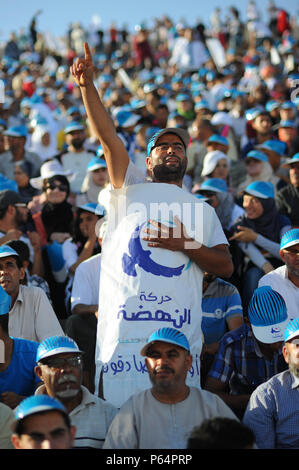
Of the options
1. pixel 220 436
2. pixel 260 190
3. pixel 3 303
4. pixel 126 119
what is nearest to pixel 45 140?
pixel 126 119

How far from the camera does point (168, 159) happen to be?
421 cm

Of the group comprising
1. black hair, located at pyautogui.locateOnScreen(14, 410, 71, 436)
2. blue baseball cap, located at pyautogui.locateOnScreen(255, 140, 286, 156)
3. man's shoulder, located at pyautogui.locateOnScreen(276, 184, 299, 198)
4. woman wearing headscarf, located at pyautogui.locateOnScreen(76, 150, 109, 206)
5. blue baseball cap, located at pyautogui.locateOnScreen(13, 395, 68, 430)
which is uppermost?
blue baseball cap, located at pyautogui.locateOnScreen(255, 140, 286, 156)

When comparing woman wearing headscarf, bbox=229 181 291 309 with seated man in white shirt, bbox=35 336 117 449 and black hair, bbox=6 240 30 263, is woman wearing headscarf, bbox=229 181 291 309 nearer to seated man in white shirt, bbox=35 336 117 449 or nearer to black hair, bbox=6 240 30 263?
black hair, bbox=6 240 30 263

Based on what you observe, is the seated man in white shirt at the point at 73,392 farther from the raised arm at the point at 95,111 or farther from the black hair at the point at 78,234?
the black hair at the point at 78,234

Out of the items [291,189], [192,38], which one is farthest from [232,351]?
[192,38]

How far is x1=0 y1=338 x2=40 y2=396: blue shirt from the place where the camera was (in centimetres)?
482

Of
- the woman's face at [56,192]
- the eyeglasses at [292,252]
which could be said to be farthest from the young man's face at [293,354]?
the woman's face at [56,192]

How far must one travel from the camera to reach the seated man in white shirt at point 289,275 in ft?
18.1

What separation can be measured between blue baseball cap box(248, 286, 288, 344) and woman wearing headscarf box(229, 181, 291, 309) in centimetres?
185

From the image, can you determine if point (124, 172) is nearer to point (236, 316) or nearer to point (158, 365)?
point (158, 365)

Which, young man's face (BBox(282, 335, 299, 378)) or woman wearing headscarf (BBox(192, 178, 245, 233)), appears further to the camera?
woman wearing headscarf (BBox(192, 178, 245, 233))

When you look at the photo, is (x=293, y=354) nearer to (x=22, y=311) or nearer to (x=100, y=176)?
(x=22, y=311)

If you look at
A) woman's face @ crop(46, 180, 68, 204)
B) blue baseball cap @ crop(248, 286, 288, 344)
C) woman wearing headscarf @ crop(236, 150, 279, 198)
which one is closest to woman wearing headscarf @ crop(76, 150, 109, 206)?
woman's face @ crop(46, 180, 68, 204)
